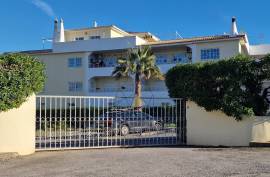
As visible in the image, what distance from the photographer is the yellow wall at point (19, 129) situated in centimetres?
1367

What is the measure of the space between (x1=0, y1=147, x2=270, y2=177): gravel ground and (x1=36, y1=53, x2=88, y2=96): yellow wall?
38.1 m

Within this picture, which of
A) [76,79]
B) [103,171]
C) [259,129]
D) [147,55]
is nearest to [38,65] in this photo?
[103,171]

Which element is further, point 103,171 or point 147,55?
point 147,55

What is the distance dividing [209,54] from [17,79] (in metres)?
34.0

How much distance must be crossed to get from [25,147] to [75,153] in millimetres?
1596

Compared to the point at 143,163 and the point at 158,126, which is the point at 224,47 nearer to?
the point at 158,126

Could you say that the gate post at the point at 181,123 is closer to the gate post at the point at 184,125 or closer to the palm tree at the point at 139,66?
the gate post at the point at 184,125

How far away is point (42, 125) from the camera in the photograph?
15.6 m

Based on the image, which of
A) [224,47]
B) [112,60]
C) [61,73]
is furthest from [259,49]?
[61,73]

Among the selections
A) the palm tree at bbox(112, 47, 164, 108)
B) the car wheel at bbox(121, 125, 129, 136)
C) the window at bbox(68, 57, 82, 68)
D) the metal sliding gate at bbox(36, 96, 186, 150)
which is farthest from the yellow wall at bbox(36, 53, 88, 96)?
the car wheel at bbox(121, 125, 129, 136)

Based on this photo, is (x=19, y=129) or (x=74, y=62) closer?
(x=19, y=129)

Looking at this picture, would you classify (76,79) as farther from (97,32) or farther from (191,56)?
(191,56)

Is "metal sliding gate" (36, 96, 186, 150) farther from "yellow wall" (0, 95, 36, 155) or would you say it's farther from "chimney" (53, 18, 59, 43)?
"chimney" (53, 18, 59, 43)

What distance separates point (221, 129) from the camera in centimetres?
1689
